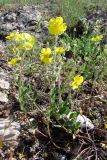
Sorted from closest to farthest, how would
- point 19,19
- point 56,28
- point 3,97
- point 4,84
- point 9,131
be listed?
point 56,28 < point 9,131 < point 3,97 < point 4,84 < point 19,19

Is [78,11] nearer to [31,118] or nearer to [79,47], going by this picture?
[79,47]

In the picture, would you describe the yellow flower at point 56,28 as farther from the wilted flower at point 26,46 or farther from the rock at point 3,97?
the rock at point 3,97

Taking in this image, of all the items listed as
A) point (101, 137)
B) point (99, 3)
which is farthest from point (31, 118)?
point (99, 3)

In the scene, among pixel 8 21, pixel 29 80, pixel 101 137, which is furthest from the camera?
pixel 8 21

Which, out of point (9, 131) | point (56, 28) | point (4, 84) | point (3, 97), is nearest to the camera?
point (56, 28)

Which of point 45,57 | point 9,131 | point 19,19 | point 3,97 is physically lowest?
point 9,131

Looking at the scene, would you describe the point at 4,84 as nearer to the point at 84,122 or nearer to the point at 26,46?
the point at 26,46

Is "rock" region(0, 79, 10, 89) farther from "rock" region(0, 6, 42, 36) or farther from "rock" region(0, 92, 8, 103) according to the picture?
"rock" region(0, 6, 42, 36)

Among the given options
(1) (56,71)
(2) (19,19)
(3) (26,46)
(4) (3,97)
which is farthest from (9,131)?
(2) (19,19)
